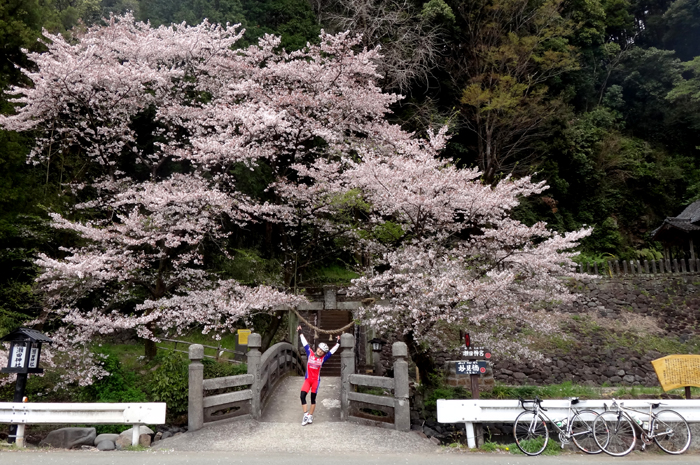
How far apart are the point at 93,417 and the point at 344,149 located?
982 centimetres

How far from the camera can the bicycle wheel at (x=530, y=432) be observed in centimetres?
657

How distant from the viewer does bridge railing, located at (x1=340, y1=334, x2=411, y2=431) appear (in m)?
8.41

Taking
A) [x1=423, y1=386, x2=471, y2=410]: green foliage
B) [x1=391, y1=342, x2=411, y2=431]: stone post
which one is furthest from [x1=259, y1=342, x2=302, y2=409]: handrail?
[x1=423, y1=386, x2=471, y2=410]: green foliage

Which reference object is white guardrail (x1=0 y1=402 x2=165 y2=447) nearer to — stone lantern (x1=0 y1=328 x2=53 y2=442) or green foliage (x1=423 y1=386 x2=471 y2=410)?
stone lantern (x1=0 y1=328 x2=53 y2=442)

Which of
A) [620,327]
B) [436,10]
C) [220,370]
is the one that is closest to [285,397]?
[220,370]

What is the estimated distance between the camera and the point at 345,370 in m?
9.78

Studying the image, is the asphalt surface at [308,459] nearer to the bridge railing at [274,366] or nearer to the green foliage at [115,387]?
the bridge railing at [274,366]

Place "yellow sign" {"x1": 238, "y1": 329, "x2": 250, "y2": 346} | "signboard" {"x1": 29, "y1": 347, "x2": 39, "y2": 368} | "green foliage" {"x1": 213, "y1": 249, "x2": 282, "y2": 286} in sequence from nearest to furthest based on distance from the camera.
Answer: "signboard" {"x1": 29, "y1": 347, "x2": 39, "y2": 368} < "yellow sign" {"x1": 238, "y1": 329, "x2": 250, "y2": 346} < "green foliage" {"x1": 213, "y1": 249, "x2": 282, "y2": 286}

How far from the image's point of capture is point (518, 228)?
10148mm

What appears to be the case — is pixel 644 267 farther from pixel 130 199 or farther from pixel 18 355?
pixel 18 355

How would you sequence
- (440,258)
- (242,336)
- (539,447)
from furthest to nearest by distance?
(242,336), (440,258), (539,447)

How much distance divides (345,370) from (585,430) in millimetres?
4778

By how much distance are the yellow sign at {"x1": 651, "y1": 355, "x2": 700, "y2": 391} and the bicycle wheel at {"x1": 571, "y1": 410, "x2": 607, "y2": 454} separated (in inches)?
68.0

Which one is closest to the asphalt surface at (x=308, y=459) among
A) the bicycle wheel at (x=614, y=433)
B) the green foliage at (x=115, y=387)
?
the bicycle wheel at (x=614, y=433)
